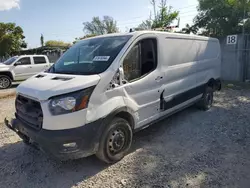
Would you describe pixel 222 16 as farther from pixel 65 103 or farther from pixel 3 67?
pixel 65 103

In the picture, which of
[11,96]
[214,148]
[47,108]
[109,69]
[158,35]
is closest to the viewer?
[47,108]

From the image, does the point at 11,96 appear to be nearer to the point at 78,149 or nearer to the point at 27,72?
the point at 27,72

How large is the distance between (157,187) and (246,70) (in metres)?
9.52

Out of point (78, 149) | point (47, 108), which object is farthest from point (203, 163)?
point (47, 108)

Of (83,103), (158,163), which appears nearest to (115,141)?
(158,163)

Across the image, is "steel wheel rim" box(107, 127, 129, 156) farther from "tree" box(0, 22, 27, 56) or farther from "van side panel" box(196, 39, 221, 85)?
"tree" box(0, 22, 27, 56)

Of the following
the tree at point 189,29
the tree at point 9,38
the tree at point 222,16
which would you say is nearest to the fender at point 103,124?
the tree at point 222,16

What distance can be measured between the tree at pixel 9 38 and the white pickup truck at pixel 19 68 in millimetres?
21097

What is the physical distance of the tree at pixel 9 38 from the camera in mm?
30578

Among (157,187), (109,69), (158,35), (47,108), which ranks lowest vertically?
(157,187)

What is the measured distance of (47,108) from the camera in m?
2.84

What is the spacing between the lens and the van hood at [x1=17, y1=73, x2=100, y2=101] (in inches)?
112

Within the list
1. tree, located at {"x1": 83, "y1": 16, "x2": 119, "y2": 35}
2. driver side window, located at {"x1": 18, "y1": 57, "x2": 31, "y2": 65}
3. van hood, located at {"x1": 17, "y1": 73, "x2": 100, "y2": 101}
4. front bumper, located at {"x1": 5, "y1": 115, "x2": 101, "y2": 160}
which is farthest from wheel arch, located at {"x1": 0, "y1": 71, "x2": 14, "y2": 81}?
tree, located at {"x1": 83, "y1": 16, "x2": 119, "y2": 35}

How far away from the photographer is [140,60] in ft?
12.6
